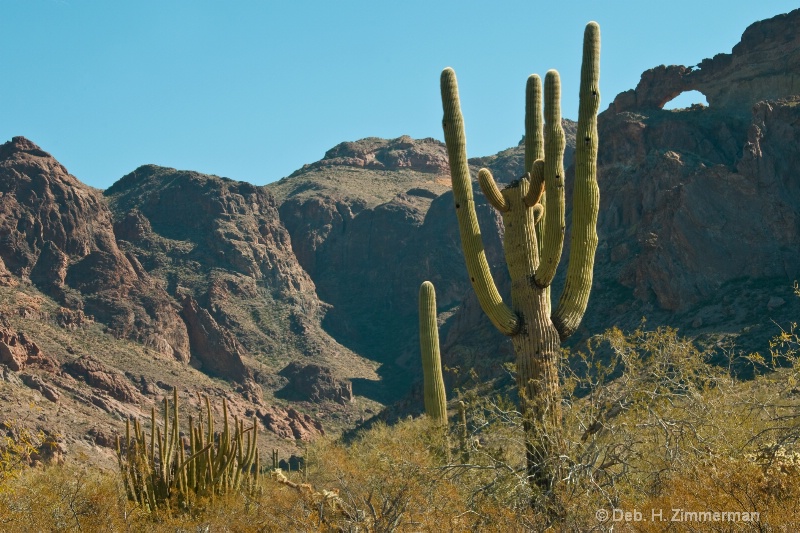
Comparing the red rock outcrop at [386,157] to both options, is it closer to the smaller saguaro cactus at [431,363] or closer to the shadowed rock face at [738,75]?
the shadowed rock face at [738,75]

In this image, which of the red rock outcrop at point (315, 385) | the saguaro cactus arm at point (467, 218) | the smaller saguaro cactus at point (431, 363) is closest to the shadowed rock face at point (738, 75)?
the red rock outcrop at point (315, 385)

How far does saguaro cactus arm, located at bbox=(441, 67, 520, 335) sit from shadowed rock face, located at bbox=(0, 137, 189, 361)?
188 ft

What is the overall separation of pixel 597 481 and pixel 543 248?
3598 mm

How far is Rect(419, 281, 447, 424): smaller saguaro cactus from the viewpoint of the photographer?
25938 mm

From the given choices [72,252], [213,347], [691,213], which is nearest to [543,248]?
[691,213]

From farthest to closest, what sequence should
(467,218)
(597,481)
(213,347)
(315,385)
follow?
(213,347)
(315,385)
(467,218)
(597,481)

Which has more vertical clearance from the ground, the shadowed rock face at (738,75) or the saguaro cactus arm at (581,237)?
the shadowed rock face at (738,75)

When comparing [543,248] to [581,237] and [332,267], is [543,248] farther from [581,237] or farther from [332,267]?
[332,267]

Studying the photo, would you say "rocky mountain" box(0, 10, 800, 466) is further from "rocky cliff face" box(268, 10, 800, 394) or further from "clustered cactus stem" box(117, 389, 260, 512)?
"clustered cactus stem" box(117, 389, 260, 512)

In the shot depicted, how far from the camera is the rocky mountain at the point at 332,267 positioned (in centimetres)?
5347

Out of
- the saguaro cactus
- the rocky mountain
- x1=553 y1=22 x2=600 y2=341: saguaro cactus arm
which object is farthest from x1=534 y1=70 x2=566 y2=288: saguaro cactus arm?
the rocky mountain

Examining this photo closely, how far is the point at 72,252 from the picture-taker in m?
79.6

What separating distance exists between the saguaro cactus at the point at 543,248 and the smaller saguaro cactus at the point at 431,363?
874 centimetres

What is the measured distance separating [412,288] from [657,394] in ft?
291
